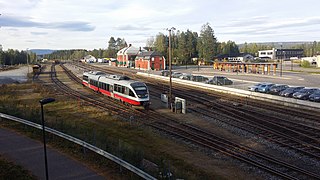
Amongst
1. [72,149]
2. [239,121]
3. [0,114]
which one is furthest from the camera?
[239,121]

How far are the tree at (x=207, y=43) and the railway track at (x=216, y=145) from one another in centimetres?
9229

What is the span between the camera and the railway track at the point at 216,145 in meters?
16.0

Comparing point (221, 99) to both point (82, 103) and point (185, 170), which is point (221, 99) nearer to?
point (82, 103)

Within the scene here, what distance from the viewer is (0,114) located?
22.2m

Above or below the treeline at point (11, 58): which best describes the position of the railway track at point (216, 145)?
below

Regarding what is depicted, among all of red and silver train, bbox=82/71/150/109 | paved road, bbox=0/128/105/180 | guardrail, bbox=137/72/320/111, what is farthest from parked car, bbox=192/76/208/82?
paved road, bbox=0/128/105/180

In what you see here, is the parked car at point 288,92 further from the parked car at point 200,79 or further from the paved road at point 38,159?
the paved road at point 38,159

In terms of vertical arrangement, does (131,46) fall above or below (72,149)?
above

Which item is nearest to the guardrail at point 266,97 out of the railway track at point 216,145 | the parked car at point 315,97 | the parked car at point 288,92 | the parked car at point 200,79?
the parked car at point 200,79

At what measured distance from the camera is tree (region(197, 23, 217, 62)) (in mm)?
118312

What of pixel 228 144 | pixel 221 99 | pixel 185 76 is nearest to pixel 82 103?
pixel 221 99

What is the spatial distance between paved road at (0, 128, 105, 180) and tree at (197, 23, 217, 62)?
346ft

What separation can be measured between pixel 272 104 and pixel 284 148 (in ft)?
52.6

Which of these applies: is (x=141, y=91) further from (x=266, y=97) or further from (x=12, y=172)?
(x=12, y=172)
